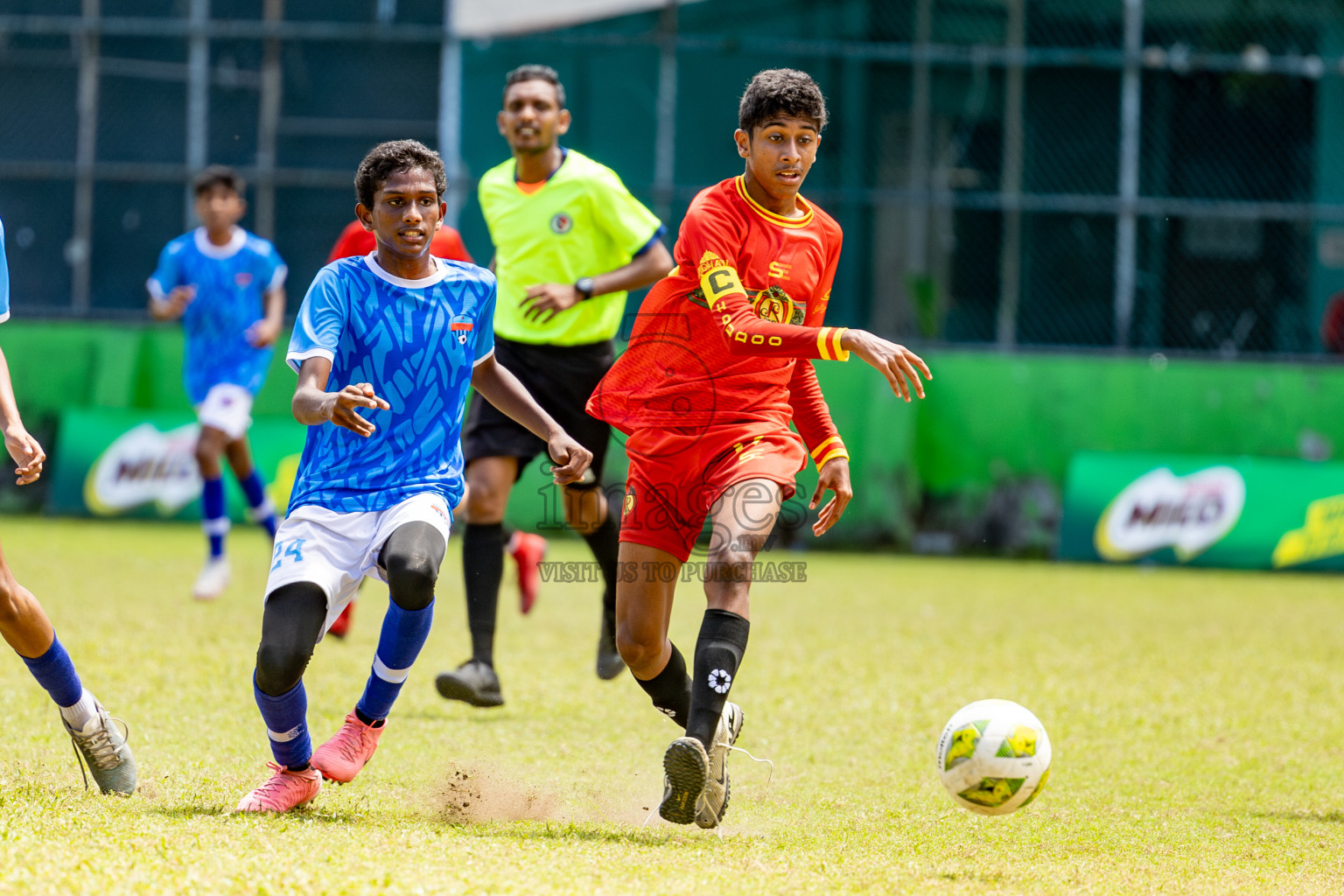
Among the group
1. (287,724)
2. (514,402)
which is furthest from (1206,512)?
(287,724)

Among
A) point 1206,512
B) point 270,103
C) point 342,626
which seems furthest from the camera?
point 270,103

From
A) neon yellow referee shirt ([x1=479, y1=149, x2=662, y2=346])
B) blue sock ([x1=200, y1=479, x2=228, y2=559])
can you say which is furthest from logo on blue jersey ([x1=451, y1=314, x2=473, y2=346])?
blue sock ([x1=200, y1=479, x2=228, y2=559])

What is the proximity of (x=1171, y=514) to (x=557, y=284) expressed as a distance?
8.38 metres

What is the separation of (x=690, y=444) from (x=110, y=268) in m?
13.2

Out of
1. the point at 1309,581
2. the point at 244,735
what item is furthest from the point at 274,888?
the point at 1309,581

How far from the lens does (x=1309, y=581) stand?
1248 cm

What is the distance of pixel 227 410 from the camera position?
9.55 meters

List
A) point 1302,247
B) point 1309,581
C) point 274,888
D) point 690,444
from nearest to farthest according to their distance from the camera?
point 274,888, point 690,444, point 1309,581, point 1302,247

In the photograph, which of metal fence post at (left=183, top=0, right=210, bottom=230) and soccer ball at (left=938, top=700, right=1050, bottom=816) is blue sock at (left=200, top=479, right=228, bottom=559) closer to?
soccer ball at (left=938, top=700, right=1050, bottom=816)

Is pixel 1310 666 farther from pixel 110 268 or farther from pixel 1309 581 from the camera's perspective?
pixel 110 268

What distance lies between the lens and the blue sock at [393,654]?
4434 mm

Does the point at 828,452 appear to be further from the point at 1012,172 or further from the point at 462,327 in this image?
the point at 1012,172

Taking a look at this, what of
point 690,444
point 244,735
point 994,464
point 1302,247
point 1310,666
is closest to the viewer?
point 690,444

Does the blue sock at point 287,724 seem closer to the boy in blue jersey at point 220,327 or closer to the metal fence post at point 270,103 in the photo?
the boy in blue jersey at point 220,327
